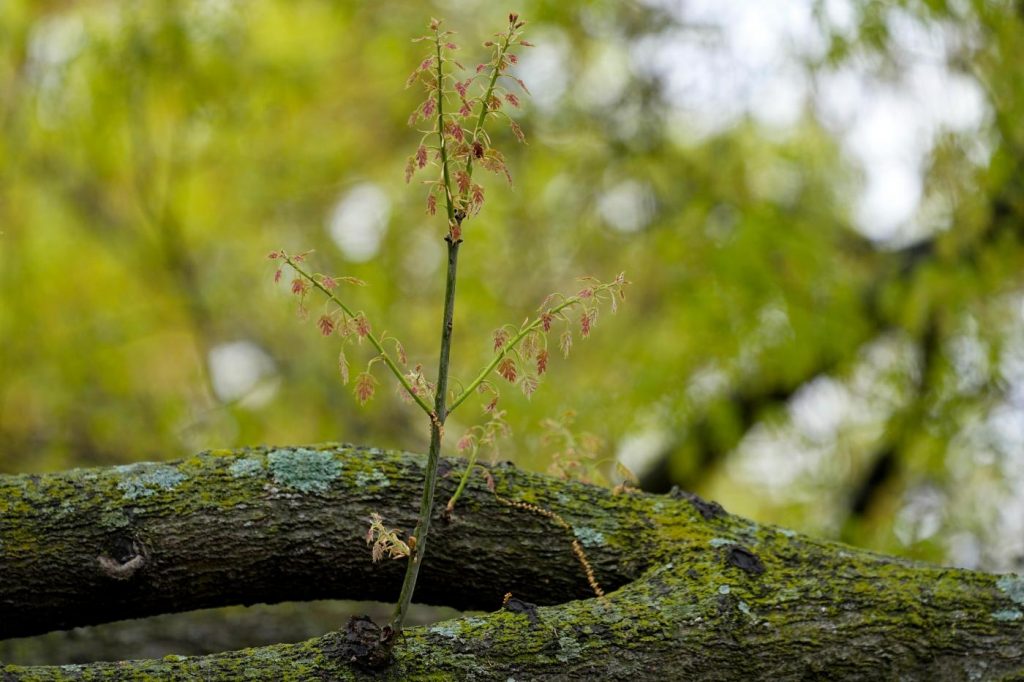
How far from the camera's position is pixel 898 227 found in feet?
A: 21.6

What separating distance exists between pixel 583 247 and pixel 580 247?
0.02 meters

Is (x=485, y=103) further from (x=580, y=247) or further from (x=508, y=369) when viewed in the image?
(x=580, y=247)

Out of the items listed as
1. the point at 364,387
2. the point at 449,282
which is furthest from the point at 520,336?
the point at 364,387

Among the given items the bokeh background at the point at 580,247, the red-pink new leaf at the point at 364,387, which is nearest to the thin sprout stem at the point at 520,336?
the red-pink new leaf at the point at 364,387

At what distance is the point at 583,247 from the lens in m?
6.72

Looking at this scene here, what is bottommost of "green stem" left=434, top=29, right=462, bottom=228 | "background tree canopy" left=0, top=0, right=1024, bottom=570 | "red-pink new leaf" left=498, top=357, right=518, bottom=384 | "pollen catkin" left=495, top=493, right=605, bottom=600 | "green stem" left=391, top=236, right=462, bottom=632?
"green stem" left=391, top=236, right=462, bottom=632

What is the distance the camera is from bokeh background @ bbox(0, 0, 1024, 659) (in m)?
5.71

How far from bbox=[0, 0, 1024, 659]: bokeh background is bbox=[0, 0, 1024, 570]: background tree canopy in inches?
0.8

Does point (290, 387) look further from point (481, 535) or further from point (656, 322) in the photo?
point (481, 535)

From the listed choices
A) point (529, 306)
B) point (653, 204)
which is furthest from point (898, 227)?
point (529, 306)

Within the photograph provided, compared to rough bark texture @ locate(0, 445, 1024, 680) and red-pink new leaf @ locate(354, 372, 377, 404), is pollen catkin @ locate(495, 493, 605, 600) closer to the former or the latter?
rough bark texture @ locate(0, 445, 1024, 680)

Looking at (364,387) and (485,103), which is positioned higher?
(485,103)

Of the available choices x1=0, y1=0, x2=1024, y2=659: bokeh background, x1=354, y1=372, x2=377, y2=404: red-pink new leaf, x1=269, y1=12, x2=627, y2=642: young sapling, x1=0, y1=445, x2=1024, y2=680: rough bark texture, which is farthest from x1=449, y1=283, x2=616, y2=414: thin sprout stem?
x1=0, y1=0, x2=1024, y2=659: bokeh background

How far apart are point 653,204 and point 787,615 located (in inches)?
167
